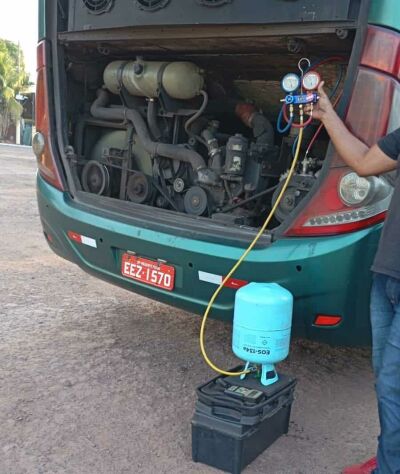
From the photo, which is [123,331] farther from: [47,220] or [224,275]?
[224,275]

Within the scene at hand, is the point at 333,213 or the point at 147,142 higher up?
the point at 147,142

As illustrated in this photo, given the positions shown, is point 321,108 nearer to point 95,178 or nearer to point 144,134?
point 144,134

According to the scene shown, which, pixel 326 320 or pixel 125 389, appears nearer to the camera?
pixel 326 320

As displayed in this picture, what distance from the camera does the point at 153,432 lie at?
9.48 ft

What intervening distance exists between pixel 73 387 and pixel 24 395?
0.87 feet

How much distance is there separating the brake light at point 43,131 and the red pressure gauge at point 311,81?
171 cm

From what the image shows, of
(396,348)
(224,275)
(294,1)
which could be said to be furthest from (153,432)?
(294,1)

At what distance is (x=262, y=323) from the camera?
2.65 meters

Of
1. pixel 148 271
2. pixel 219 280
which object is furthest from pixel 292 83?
pixel 148 271

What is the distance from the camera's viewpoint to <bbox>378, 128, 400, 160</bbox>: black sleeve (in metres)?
2.43

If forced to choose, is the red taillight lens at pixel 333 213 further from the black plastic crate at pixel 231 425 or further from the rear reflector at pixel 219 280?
the black plastic crate at pixel 231 425

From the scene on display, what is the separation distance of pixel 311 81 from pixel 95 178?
1.88 meters

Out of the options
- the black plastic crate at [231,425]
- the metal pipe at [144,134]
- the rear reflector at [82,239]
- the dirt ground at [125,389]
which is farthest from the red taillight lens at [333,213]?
the rear reflector at [82,239]

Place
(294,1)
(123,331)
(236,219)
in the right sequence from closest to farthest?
(294,1)
(236,219)
(123,331)
